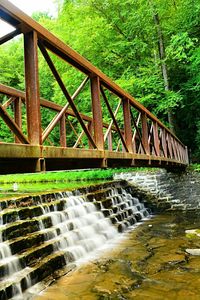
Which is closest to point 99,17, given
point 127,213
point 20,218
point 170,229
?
point 127,213

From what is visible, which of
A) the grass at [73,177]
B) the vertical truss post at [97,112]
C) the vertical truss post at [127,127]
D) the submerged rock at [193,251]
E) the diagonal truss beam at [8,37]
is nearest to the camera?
the diagonal truss beam at [8,37]

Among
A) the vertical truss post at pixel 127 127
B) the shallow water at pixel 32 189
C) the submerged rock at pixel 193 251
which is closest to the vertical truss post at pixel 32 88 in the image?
the vertical truss post at pixel 127 127

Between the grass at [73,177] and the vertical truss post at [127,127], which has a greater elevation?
the vertical truss post at [127,127]

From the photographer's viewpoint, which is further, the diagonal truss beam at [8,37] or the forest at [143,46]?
the forest at [143,46]

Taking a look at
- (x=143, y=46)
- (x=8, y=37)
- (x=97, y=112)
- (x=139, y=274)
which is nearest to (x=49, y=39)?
(x=8, y=37)

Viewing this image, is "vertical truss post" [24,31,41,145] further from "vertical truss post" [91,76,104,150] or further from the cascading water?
the cascading water

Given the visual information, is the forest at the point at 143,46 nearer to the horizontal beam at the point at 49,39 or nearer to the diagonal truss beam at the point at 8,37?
the horizontal beam at the point at 49,39

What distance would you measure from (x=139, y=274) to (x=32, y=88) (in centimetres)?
412

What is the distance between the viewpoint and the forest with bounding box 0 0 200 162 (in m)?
17.2

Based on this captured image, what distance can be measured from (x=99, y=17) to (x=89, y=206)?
12712 millimetres

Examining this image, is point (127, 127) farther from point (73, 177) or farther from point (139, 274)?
point (73, 177)

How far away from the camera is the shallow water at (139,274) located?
5.20 metres

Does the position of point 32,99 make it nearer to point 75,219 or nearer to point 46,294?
point 46,294

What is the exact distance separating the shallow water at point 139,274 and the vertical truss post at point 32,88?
2937mm
